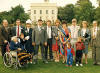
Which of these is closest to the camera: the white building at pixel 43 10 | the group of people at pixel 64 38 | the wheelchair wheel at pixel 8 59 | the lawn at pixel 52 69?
the lawn at pixel 52 69

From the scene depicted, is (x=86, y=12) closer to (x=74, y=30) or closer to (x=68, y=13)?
(x=68, y=13)

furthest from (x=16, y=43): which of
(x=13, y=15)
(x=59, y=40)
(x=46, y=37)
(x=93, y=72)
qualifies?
(x=13, y=15)

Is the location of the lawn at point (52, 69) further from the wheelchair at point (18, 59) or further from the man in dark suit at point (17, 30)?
the man in dark suit at point (17, 30)

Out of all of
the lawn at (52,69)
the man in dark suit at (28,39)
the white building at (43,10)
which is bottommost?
the lawn at (52,69)

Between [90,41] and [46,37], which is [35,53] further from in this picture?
[90,41]

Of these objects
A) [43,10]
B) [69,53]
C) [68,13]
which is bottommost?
[69,53]

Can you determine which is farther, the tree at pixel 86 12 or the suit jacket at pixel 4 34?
the tree at pixel 86 12

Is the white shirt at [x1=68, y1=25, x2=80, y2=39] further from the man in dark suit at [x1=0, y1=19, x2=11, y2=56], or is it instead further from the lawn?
the man in dark suit at [x1=0, y1=19, x2=11, y2=56]

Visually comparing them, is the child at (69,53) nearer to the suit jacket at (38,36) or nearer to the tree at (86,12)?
the suit jacket at (38,36)

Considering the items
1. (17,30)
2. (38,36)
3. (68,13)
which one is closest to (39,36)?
(38,36)

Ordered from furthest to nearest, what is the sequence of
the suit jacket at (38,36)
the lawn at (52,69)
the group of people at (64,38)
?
the suit jacket at (38,36)
the group of people at (64,38)
the lawn at (52,69)

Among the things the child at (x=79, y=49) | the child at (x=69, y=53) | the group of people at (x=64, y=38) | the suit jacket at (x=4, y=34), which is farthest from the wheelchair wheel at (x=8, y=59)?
the child at (x=79, y=49)

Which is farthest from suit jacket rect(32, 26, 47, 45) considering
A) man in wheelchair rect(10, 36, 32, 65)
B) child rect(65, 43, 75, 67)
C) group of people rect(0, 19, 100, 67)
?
child rect(65, 43, 75, 67)

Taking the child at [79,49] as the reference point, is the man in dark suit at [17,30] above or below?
above
